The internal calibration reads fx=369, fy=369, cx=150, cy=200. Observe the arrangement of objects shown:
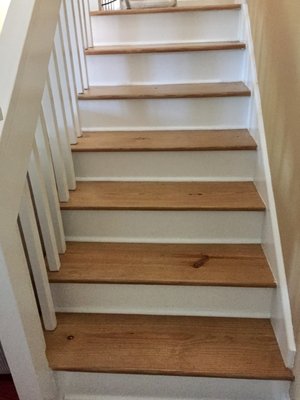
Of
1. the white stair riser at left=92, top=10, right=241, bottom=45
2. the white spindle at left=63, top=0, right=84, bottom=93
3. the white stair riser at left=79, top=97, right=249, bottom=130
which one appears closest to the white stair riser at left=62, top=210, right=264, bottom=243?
the white stair riser at left=79, top=97, right=249, bottom=130

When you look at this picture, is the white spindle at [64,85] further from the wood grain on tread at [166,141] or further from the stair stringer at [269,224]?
the stair stringer at [269,224]

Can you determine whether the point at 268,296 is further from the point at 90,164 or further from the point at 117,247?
the point at 90,164

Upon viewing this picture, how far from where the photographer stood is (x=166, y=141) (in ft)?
5.51

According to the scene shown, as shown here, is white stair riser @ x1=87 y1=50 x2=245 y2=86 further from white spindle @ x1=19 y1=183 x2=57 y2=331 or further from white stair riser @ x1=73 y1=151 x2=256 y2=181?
white spindle @ x1=19 y1=183 x2=57 y2=331

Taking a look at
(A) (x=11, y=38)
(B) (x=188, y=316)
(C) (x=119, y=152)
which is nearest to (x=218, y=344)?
(B) (x=188, y=316)

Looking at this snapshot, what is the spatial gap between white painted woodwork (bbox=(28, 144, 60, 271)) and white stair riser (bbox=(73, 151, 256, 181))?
410mm

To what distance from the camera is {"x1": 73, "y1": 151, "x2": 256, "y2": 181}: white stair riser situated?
63.9 inches

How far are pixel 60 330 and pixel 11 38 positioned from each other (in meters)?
1.00

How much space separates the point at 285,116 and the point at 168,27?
106cm

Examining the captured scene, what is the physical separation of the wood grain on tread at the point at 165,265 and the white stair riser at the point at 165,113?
2.06 ft

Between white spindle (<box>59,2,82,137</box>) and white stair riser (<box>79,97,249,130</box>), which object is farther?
white stair riser (<box>79,97,249,130</box>)

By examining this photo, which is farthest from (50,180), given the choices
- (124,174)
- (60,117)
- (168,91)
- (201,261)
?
(168,91)

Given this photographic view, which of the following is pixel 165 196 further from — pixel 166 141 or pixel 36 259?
pixel 36 259

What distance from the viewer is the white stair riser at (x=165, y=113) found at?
1761mm
